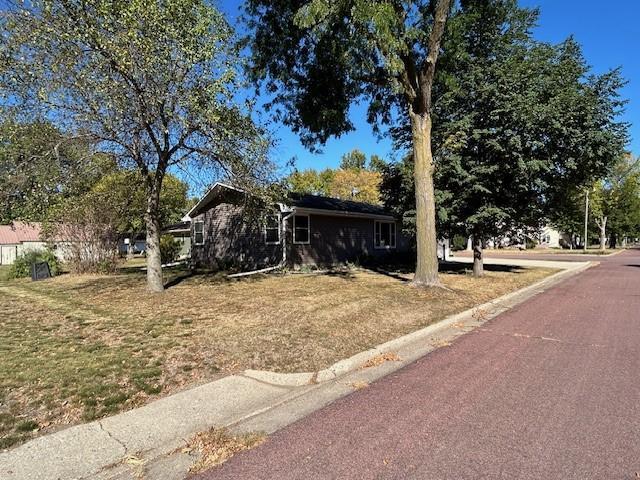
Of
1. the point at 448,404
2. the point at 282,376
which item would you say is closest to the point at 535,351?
the point at 448,404

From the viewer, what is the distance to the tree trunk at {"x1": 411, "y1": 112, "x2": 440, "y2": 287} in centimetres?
1178

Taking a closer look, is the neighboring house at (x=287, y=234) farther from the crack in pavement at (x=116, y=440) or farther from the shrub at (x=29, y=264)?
the crack in pavement at (x=116, y=440)

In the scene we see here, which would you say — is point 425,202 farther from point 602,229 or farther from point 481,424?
point 602,229

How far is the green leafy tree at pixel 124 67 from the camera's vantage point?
8.00 m

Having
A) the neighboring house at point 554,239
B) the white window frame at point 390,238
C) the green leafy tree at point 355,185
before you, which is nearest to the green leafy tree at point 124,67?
the white window frame at point 390,238

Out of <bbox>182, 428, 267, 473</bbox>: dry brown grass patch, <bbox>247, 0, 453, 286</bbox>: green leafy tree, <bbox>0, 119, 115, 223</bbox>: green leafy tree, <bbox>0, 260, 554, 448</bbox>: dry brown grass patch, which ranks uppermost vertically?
<bbox>247, 0, 453, 286</bbox>: green leafy tree

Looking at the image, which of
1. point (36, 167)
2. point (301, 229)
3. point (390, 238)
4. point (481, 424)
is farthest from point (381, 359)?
point (390, 238)

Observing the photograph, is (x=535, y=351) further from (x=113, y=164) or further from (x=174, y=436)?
(x=113, y=164)

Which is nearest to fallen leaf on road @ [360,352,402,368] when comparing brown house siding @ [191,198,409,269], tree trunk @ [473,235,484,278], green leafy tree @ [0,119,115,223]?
green leafy tree @ [0,119,115,223]

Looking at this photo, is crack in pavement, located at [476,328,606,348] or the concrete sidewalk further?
crack in pavement, located at [476,328,606,348]

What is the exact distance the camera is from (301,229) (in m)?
19.8

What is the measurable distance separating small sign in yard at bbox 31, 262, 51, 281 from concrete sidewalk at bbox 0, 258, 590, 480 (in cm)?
1498

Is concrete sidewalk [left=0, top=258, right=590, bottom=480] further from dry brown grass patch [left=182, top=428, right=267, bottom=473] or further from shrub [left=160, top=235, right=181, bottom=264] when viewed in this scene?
shrub [left=160, top=235, right=181, bottom=264]

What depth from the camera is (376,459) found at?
3.41 m
